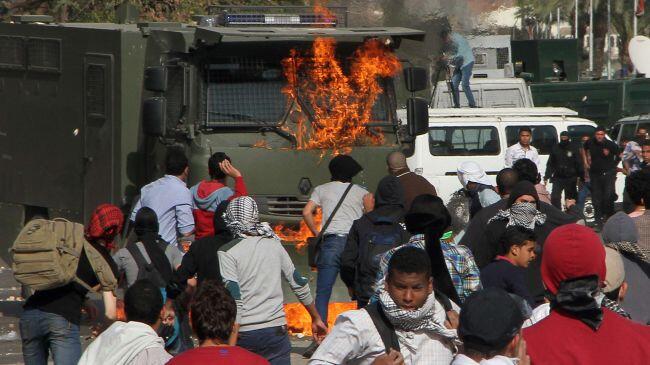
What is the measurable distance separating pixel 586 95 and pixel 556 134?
10.3m

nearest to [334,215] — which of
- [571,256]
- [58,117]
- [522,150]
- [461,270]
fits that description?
[461,270]

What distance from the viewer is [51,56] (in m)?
13.7

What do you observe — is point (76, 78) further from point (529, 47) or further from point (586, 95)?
point (529, 47)

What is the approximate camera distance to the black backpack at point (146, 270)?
8.32 metres

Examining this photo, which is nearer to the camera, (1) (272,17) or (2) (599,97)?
(1) (272,17)

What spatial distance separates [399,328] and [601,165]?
58.6ft

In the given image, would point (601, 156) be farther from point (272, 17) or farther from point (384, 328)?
point (384, 328)

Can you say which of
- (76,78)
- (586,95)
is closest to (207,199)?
(76,78)

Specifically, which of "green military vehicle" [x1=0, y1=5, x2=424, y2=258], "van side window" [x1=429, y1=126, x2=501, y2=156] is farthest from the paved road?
"van side window" [x1=429, y1=126, x2=501, y2=156]

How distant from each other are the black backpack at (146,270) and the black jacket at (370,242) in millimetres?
1205

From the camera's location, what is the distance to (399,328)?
5160mm

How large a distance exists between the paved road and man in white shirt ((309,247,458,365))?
16.8 ft

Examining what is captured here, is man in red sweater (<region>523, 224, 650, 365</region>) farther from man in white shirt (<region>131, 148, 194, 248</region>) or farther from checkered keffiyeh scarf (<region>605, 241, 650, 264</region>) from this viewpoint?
man in white shirt (<region>131, 148, 194, 248</region>)

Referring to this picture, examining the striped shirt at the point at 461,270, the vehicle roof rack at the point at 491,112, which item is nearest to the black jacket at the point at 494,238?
the striped shirt at the point at 461,270
